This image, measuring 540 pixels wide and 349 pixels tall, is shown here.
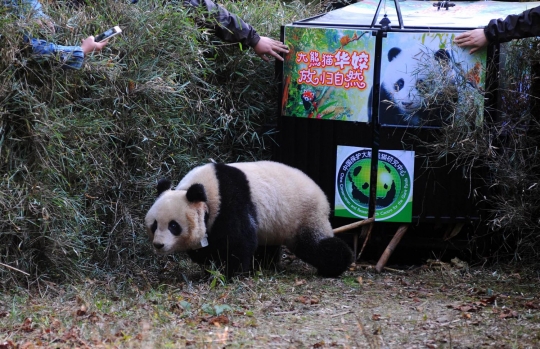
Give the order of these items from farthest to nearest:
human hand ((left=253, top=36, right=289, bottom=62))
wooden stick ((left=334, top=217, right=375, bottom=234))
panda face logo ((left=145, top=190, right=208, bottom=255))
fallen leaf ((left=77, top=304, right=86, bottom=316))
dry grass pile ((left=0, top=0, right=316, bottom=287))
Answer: human hand ((left=253, top=36, right=289, bottom=62)) < wooden stick ((left=334, top=217, right=375, bottom=234)) < panda face logo ((left=145, top=190, right=208, bottom=255)) < dry grass pile ((left=0, top=0, right=316, bottom=287)) < fallen leaf ((left=77, top=304, right=86, bottom=316))

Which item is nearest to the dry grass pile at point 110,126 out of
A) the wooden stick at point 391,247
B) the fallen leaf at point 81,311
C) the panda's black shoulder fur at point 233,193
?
the panda's black shoulder fur at point 233,193

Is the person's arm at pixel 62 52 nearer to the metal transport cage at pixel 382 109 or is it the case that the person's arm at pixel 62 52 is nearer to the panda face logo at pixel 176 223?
the panda face logo at pixel 176 223

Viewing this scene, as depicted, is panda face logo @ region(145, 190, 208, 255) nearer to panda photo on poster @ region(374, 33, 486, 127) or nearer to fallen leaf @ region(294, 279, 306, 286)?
fallen leaf @ region(294, 279, 306, 286)

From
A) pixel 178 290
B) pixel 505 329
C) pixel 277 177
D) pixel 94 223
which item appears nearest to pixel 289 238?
pixel 277 177

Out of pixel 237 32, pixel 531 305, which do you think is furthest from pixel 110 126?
pixel 531 305

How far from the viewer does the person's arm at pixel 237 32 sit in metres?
7.18

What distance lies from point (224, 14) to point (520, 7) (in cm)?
331

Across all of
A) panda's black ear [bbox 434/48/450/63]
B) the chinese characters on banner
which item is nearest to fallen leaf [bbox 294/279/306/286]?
the chinese characters on banner

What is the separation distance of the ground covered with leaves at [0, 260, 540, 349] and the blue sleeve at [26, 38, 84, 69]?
1.77 metres

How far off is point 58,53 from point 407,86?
303cm

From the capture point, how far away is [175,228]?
19.4 feet

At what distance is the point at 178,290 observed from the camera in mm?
5770

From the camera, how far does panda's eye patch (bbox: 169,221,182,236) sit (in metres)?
5.89

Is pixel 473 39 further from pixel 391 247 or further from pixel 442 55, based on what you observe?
pixel 391 247
